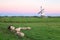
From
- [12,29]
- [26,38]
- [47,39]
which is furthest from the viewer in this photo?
[12,29]

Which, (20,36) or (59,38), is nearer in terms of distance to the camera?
(59,38)

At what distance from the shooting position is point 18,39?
1468 cm

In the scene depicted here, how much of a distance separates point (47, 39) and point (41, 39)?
1.34 feet

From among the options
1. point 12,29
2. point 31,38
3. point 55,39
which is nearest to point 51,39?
point 55,39

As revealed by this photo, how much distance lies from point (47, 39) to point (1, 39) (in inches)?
121

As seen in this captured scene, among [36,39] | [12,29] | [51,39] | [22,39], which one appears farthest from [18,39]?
[12,29]

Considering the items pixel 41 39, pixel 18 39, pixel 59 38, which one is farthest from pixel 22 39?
Answer: pixel 59 38

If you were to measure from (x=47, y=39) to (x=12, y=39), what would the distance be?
2404mm

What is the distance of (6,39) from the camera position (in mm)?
14664

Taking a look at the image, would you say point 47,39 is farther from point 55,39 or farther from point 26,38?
point 26,38

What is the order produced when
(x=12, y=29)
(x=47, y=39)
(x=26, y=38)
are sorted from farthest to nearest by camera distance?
(x=12, y=29) → (x=26, y=38) → (x=47, y=39)

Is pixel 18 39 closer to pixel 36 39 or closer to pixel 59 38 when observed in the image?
pixel 36 39

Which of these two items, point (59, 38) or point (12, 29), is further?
point (12, 29)

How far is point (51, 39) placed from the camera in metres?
14.2
